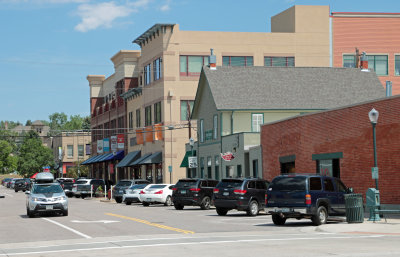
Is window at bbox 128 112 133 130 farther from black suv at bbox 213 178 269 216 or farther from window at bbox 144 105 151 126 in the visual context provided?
black suv at bbox 213 178 269 216

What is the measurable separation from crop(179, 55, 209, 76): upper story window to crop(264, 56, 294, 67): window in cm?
660

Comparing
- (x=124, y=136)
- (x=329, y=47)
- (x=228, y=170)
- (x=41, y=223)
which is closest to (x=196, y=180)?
(x=41, y=223)

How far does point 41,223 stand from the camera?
2727cm

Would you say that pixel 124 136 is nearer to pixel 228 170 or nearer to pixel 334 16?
pixel 334 16

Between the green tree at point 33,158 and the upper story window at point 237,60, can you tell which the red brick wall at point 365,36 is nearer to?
the upper story window at point 237,60

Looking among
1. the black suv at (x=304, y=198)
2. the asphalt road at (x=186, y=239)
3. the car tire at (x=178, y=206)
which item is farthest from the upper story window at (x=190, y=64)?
the black suv at (x=304, y=198)

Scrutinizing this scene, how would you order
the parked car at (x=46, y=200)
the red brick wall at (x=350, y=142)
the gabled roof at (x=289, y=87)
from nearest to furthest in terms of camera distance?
the red brick wall at (x=350, y=142)
the parked car at (x=46, y=200)
the gabled roof at (x=289, y=87)

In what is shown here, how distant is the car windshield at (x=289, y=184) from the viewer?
24058mm

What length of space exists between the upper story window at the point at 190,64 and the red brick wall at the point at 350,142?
2643cm

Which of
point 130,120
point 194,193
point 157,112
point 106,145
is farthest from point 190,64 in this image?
point 194,193

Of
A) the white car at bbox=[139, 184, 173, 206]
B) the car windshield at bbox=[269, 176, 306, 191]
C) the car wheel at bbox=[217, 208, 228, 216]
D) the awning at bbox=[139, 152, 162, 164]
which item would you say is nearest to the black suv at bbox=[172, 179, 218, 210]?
the car wheel at bbox=[217, 208, 228, 216]

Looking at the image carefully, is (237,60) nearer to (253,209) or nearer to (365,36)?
(365,36)

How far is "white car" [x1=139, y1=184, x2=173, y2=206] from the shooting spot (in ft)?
135

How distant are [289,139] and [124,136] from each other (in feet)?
156
